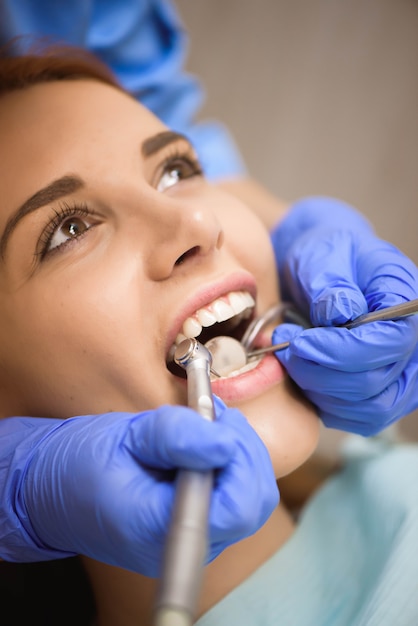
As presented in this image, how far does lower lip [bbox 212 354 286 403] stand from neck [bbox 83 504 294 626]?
0.27m

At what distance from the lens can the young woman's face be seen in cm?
76

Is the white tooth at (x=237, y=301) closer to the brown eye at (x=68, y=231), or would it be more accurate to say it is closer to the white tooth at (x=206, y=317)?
the white tooth at (x=206, y=317)

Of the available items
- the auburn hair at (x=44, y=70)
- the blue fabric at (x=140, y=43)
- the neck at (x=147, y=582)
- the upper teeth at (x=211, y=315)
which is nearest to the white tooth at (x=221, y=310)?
the upper teeth at (x=211, y=315)

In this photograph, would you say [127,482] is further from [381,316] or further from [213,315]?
[381,316]

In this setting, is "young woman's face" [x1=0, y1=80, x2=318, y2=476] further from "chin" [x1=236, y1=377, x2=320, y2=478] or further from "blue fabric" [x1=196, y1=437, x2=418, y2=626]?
"blue fabric" [x1=196, y1=437, x2=418, y2=626]

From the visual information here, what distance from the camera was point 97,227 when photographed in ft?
2.69

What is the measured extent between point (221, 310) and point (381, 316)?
0.70 feet

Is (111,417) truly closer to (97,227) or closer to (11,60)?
(97,227)

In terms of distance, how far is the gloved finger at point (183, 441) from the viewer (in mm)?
544

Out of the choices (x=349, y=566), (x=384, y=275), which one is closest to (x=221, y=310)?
(x=384, y=275)

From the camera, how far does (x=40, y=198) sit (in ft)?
2.56

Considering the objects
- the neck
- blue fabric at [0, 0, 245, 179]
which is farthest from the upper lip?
blue fabric at [0, 0, 245, 179]

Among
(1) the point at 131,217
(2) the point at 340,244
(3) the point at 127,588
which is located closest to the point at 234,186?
(2) the point at 340,244

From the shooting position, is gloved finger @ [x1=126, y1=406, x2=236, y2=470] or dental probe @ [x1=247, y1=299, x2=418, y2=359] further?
dental probe @ [x1=247, y1=299, x2=418, y2=359]
